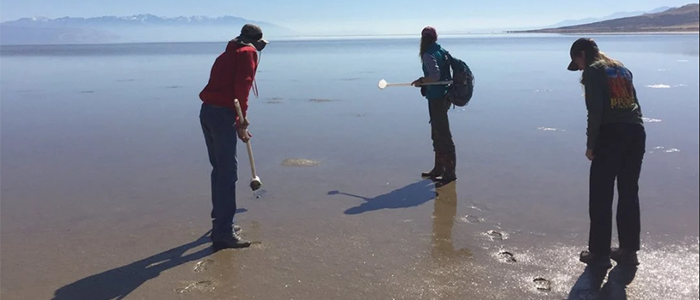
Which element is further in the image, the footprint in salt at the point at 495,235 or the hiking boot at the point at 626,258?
the footprint in salt at the point at 495,235

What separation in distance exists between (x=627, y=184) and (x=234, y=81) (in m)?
3.09

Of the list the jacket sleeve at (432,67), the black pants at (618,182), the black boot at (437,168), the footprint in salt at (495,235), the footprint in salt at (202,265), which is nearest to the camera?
the black pants at (618,182)

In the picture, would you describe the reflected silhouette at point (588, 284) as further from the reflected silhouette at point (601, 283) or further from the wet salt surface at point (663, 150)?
the wet salt surface at point (663, 150)

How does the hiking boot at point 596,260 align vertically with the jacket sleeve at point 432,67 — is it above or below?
below

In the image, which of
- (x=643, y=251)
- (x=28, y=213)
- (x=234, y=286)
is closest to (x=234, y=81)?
(x=234, y=286)

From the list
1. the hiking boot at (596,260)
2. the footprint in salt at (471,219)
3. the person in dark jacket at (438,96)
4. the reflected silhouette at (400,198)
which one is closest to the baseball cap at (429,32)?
the person in dark jacket at (438,96)

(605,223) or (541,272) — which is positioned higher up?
(605,223)

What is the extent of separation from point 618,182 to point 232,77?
3064 mm

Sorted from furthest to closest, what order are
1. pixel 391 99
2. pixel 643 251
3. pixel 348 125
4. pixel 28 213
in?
pixel 391 99, pixel 348 125, pixel 28 213, pixel 643 251

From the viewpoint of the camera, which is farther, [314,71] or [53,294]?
[314,71]

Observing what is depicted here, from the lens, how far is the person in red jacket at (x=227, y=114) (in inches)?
192

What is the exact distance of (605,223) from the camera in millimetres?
Result: 4551

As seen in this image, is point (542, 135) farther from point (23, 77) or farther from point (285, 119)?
point (23, 77)

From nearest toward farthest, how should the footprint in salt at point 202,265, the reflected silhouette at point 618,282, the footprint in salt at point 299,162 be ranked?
1. the reflected silhouette at point 618,282
2. the footprint in salt at point 202,265
3. the footprint in salt at point 299,162
